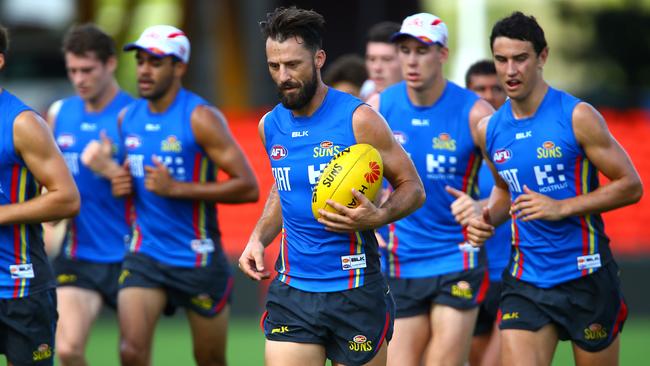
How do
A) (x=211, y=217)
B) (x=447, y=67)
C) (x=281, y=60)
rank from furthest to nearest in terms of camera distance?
(x=447, y=67) < (x=211, y=217) < (x=281, y=60)

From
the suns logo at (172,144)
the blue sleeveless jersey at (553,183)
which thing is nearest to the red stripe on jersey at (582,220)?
the blue sleeveless jersey at (553,183)

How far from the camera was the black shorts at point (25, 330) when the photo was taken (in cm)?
646

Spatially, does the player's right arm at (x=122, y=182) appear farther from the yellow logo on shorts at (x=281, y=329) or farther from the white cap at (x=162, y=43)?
the yellow logo on shorts at (x=281, y=329)

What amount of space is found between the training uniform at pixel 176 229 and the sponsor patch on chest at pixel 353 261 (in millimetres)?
2215

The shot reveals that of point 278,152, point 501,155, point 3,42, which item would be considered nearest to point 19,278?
point 3,42

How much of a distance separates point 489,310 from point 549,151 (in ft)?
7.54

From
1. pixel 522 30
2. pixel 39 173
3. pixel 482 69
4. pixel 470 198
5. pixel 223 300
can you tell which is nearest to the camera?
pixel 39 173

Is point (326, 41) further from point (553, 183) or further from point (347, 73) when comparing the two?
point (553, 183)

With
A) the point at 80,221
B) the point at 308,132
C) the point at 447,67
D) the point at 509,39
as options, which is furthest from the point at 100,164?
the point at 447,67

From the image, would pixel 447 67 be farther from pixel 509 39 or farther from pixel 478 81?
pixel 509 39

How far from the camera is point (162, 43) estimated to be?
8297 millimetres

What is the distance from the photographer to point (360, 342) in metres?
6.18

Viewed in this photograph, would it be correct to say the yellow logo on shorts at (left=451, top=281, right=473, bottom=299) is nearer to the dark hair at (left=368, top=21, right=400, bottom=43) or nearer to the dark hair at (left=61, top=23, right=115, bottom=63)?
the dark hair at (left=368, top=21, right=400, bottom=43)

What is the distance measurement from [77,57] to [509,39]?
3.74 metres
